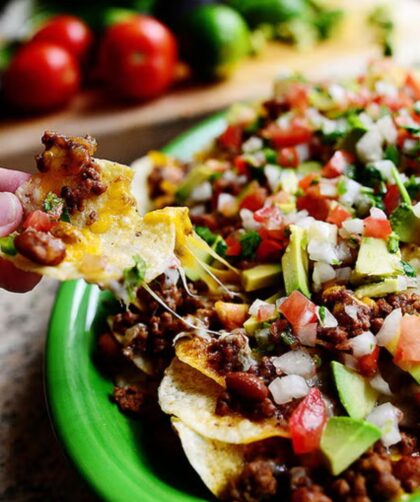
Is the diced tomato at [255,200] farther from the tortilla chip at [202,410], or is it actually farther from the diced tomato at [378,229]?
the tortilla chip at [202,410]

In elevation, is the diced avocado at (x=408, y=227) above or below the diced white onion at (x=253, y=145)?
above

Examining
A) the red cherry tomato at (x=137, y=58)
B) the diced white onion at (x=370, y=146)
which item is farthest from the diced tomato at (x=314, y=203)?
the red cherry tomato at (x=137, y=58)

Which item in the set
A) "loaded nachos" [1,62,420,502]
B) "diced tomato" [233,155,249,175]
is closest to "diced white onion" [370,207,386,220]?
"loaded nachos" [1,62,420,502]

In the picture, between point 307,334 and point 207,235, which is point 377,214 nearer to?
point 307,334

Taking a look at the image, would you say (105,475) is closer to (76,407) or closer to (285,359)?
(76,407)

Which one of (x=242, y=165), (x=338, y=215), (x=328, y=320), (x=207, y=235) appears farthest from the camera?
(x=242, y=165)

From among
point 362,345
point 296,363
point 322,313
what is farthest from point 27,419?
point 362,345

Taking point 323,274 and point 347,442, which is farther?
point 323,274
